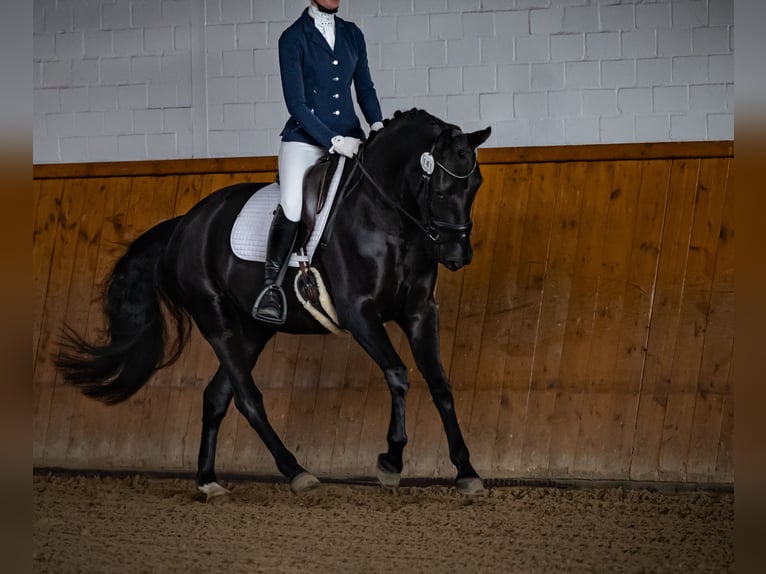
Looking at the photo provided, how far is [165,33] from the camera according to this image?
6.68 m

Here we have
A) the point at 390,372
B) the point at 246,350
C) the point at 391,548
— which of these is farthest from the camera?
the point at 246,350

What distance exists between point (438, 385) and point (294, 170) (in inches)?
44.1

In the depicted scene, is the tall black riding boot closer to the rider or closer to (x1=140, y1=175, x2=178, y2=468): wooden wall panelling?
the rider

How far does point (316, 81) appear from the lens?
4.51 metres

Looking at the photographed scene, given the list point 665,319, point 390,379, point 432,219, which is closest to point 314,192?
point 432,219

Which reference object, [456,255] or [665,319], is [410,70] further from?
[456,255]

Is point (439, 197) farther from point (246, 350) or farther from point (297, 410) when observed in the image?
point (297, 410)

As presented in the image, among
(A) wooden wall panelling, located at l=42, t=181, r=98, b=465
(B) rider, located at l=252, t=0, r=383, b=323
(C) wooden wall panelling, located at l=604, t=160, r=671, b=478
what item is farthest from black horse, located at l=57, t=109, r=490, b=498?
(C) wooden wall panelling, located at l=604, t=160, r=671, b=478

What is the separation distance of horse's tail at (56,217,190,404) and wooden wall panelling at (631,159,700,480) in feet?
7.57

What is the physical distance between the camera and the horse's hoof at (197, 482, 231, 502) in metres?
4.95

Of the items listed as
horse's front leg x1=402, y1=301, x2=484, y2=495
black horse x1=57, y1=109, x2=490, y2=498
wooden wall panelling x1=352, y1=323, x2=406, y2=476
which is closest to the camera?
black horse x1=57, y1=109, x2=490, y2=498

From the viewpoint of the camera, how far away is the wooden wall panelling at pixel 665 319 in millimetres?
4984
